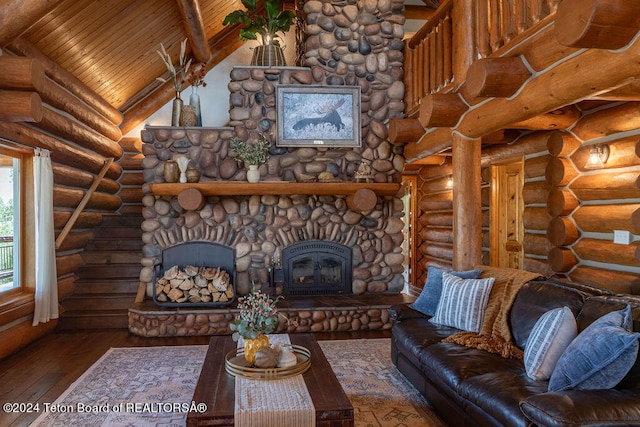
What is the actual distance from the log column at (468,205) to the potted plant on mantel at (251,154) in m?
2.33

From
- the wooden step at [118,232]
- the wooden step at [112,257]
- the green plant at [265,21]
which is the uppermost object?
the green plant at [265,21]

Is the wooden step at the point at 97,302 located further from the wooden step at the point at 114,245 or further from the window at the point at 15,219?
the window at the point at 15,219

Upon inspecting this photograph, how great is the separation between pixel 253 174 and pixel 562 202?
3.41 meters

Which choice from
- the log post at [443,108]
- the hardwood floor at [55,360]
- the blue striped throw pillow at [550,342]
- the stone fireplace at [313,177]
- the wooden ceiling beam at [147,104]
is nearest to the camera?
the blue striped throw pillow at [550,342]

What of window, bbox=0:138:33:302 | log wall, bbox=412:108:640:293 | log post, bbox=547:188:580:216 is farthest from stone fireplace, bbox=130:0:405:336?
log post, bbox=547:188:580:216

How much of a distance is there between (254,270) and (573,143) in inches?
152

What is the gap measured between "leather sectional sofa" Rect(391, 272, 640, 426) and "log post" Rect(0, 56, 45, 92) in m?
3.44

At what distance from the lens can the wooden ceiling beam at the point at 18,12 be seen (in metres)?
3.40

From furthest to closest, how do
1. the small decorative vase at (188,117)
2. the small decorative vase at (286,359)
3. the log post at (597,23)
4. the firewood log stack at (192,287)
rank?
the small decorative vase at (188,117)
the firewood log stack at (192,287)
the small decorative vase at (286,359)
the log post at (597,23)

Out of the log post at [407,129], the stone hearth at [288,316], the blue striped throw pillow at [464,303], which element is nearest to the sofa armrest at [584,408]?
the blue striped throw pillow at [464,303]

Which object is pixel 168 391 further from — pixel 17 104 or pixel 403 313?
pixel 17 104

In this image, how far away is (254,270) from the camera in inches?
242

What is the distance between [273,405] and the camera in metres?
2.48

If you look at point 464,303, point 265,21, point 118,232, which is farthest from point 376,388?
point 265,21
